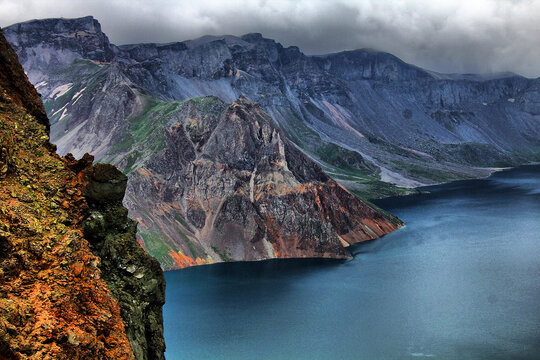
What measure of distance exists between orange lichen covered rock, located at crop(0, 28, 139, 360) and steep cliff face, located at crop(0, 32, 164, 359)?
0.04 meters

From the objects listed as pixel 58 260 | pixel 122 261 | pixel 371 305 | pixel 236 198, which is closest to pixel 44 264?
pixel 58 260

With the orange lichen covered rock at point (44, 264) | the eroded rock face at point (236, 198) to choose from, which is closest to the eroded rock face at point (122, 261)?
the orange lichen covered rock at point (44, 264)

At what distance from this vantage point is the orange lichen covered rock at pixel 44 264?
19.4 meters

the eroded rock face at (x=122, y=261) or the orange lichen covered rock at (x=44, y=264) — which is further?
the eroded rock face at (x=122, y=261)

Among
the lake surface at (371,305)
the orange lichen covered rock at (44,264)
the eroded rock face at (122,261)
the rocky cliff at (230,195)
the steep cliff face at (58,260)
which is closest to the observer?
the orange lichen covered rock at (44,264)

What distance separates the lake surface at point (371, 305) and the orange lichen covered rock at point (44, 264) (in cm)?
6012

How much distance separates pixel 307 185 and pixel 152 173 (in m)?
52.9

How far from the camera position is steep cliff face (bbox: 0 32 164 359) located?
19797 mm

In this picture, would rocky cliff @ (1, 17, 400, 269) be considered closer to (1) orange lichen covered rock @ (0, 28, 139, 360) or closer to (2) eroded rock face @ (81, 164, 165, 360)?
(2) eroded rock face @ (81, 164, 165, 360)

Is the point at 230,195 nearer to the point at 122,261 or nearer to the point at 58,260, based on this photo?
the point at 122,261

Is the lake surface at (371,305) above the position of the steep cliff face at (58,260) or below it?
A: below

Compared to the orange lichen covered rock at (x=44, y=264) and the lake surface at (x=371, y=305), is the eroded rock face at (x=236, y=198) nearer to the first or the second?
the lake surface at (x=371, y=305)

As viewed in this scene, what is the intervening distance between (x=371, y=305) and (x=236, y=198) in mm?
68556

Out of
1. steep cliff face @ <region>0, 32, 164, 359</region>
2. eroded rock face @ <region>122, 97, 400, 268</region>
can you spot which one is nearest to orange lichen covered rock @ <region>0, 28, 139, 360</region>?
steep cliff face @ <region>0, 32, 164, 359</region>
